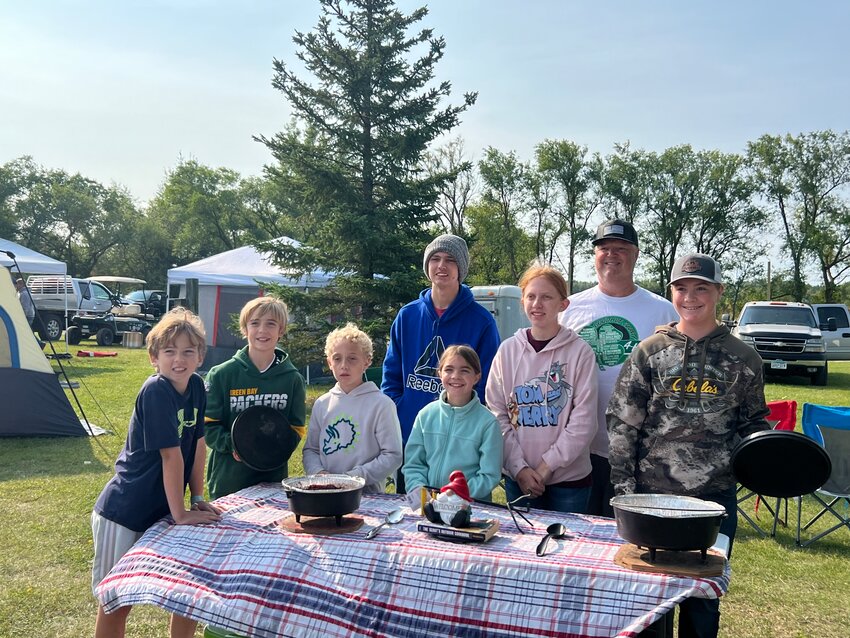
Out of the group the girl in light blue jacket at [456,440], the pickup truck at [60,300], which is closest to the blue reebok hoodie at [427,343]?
the girl in light blue jacket at [456,440]

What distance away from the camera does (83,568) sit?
449 cm

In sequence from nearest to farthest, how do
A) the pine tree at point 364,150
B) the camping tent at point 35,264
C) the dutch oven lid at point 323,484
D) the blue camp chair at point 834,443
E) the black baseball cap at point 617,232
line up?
the dutch oven lid at point 323,484, the black baseball cap at point 617,232, the blue camp chair at point 834,443, the pine tree at point 364,150, the camping tent at point 35,264

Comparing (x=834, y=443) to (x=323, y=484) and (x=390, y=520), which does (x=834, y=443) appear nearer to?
(x=390, y=520)

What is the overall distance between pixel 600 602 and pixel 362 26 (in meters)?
11.2

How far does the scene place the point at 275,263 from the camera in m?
11.4

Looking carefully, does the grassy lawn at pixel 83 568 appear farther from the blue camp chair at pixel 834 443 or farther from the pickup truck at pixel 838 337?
the pickup truck at pixel 838 337

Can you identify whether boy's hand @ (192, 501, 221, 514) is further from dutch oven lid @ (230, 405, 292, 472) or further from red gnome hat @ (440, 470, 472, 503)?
red gnome hat @ (440, 470, 472, 503)

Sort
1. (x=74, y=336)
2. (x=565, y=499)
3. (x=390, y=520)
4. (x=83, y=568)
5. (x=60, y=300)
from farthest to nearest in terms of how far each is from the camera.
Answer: (x=60, y=300), (x=74, y=336), (x=83, y=568), (x=565, y=499), (x=390, y=520)

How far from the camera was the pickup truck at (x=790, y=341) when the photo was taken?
15.5m

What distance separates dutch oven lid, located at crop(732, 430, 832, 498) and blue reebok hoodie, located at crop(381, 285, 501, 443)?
1382 millimetres

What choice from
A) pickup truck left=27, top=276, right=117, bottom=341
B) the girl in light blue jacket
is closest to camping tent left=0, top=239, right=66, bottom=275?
pickup truck left=27, top=276, right=117, bottom=341

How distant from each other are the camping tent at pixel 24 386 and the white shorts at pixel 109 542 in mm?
6463

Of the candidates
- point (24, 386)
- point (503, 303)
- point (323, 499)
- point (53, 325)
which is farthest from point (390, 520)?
point (53, 325)

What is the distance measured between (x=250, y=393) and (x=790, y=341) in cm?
1565
